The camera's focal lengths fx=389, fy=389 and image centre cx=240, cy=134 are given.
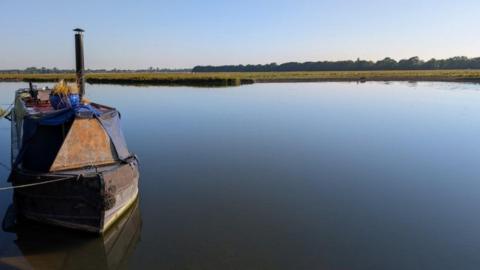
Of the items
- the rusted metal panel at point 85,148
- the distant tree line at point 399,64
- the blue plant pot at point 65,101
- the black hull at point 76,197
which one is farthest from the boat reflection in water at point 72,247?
the distant tree line at point 399,64

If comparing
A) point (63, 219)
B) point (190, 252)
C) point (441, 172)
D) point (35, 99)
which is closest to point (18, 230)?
point (63, 219)

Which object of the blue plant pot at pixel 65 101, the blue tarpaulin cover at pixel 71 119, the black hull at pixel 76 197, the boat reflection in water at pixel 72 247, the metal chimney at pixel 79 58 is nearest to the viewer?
the boat reflection in water at pixel 72 247

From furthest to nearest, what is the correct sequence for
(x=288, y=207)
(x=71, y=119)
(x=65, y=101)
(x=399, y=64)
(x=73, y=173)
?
(x=399, y=64)
(x=65, y=101)
(x=288, y=207)
(x=71, y=119)
(x=73, y=173)

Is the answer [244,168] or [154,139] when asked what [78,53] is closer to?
[154,139]

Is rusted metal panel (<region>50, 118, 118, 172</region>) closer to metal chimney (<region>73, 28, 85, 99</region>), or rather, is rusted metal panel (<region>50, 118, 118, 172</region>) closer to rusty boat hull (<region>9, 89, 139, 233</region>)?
rusty boat hull (<region>9, 89, 139, 233</region>)

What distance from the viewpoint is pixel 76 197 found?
7.30 meters

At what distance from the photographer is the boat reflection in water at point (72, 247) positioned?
22.2 feet

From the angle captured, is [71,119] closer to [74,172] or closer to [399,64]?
[74,172]

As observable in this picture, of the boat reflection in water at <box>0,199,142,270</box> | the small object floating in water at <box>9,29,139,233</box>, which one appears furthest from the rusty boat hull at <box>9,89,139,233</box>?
the boat reflection in water at <box>0,199,142,270</box>

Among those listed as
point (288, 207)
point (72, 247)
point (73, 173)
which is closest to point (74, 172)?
point (73, 173)

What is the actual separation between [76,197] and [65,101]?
3.55 metres

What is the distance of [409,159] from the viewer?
13.3 m

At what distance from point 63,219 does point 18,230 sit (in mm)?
1176

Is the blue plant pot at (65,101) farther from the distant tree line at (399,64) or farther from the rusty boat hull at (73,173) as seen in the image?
the distant tree line at (399,64)
